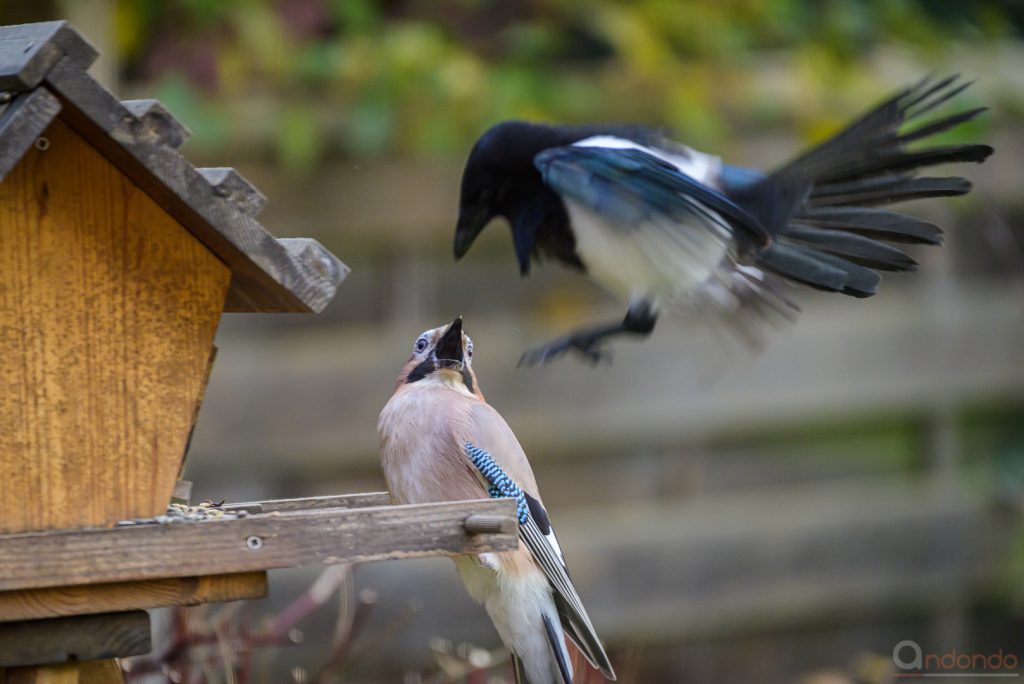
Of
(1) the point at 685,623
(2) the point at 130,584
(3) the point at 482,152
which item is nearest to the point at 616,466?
(1) the point at 685,623

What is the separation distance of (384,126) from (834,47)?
5.74ft

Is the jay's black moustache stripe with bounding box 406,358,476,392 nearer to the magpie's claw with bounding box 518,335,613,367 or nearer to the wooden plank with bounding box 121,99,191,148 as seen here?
the magpie's claw with bounding box 518,335,613,367

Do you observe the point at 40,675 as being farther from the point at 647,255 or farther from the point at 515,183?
the point at 515,183

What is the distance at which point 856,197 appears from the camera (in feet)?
8.94

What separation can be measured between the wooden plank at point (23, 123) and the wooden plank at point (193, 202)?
3cm

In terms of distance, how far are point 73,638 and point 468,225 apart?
1549 mm

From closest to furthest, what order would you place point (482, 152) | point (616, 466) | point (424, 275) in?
point (482, 152) → point (424, 275) → point (616, 466)

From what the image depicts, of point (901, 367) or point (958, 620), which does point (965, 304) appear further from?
point (958, 620)

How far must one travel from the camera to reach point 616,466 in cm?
515

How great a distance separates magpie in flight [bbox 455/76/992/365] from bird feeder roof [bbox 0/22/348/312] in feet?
2.91

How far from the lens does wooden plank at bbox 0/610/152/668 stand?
5.41 ft

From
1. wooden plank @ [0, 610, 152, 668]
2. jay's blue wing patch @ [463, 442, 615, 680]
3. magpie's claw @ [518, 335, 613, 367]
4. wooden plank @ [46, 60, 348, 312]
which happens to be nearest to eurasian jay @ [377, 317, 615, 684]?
jay's blue wing patch @ [463, 442, 615, 680]

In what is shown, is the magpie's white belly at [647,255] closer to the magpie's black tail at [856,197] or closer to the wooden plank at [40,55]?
the magpie's black tail at [856,197]

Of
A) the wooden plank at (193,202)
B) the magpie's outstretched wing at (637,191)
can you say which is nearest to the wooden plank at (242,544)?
the wooden plank at (193,202)
